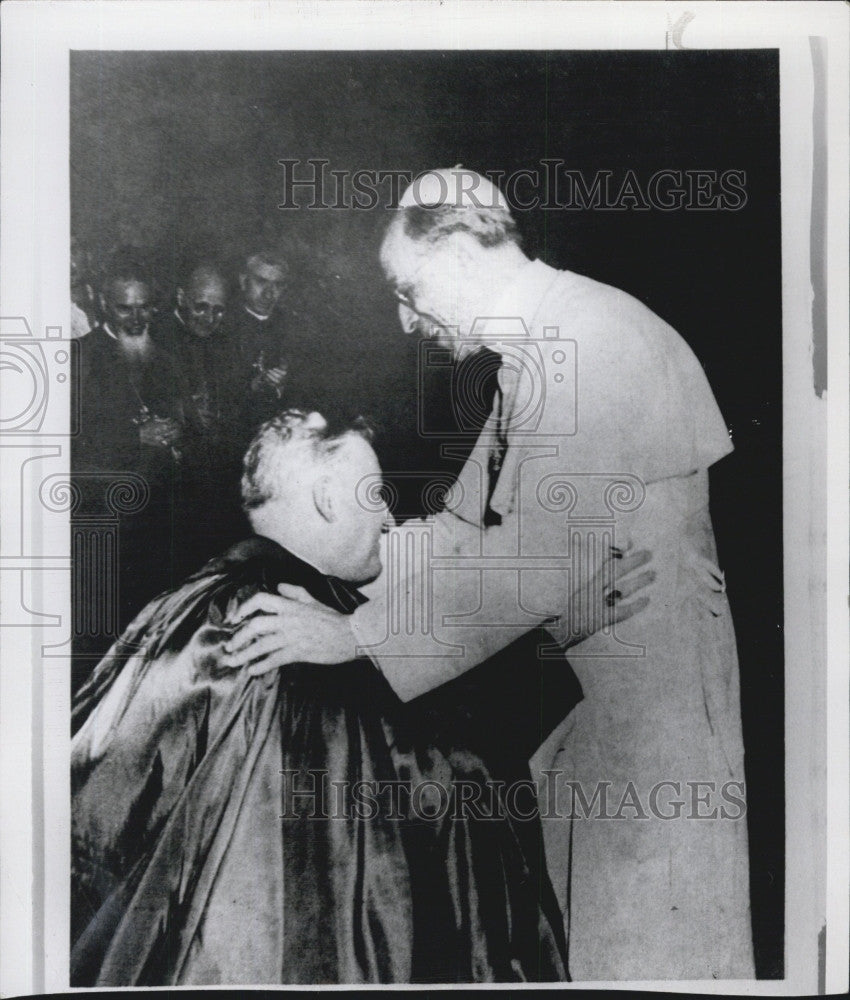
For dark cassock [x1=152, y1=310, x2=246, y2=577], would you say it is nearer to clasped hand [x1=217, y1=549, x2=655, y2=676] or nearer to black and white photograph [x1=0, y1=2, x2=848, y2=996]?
black and white photograph [x1=0, y1=2, x2=848, y2=996]

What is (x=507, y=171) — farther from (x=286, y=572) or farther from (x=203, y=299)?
(x=286, y=572)

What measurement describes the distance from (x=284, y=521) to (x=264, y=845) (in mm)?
700

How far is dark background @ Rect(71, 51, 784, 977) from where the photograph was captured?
1.67 metres

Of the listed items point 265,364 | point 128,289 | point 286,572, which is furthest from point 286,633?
point 128,289

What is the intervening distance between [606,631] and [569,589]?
123mm

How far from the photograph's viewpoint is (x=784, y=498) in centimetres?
171

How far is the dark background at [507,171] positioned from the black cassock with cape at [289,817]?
48cm

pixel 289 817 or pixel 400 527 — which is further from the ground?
pixel 400 527

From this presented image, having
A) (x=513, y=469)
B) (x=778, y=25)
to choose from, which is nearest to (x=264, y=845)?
(x=513, y=469)

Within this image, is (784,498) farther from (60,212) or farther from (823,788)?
(60,212)

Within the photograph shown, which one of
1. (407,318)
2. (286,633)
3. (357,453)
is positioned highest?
(407,318)

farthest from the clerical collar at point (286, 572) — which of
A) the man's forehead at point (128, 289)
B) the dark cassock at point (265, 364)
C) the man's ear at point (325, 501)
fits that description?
the man's forehead at point (128, 289)

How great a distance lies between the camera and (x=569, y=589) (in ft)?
5.50

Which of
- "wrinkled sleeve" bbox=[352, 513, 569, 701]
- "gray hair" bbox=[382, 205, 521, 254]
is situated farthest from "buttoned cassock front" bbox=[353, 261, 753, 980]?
"gray hair" bbox=[382, 205, 521, 254]
